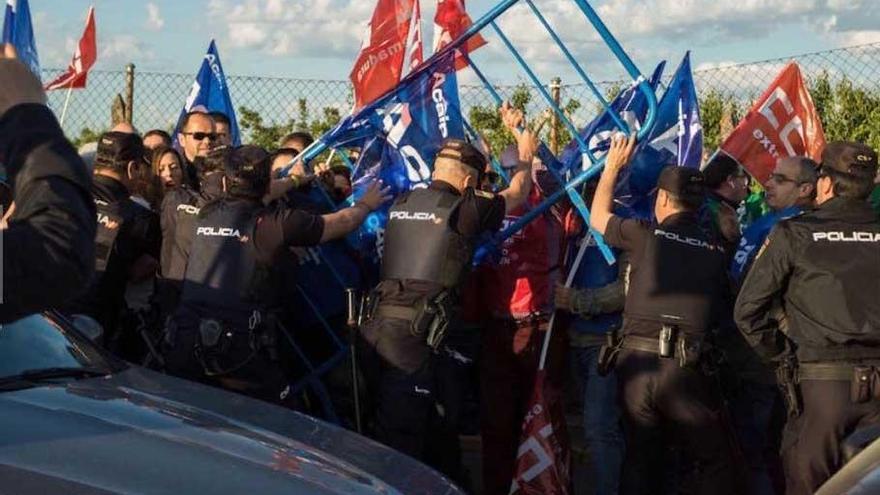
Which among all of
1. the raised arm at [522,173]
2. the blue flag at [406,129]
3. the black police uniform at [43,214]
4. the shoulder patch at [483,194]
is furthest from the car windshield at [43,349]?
the blue flag at [406,129]

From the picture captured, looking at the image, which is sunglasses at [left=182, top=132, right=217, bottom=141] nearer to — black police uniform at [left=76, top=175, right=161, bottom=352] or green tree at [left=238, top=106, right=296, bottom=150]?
black police uniform at [left=76, top=175, right=161, bottom=352]

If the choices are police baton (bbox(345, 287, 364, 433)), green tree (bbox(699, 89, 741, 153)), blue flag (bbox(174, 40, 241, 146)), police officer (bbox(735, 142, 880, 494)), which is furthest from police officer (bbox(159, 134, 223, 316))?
green tree (bbox(699, 89, 741, 153))

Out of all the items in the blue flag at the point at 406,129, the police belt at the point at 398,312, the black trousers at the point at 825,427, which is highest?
the blue flag at the point at 406,129

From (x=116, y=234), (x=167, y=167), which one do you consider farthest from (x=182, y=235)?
(x=167, y=167)

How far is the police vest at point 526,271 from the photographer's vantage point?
7.08 meters

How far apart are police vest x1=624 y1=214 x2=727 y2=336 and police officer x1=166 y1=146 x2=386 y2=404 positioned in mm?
1537

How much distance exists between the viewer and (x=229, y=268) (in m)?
6.05

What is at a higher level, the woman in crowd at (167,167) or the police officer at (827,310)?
the woman in crowd at (167,167)

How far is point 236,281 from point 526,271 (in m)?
1.75

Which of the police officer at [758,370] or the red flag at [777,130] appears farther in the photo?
the red flag at [777,130]

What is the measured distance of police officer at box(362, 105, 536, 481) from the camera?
623 cm

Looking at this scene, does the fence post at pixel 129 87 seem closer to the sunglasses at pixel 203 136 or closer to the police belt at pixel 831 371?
the sunglasses at pixel 203 136

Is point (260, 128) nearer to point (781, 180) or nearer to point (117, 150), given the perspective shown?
point (117, 150)

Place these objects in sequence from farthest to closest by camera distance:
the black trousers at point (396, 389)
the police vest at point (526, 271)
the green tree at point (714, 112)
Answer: the green tree at point (714, 112), the police vest at point (526, 271), the black trousers at point (396, 389)
